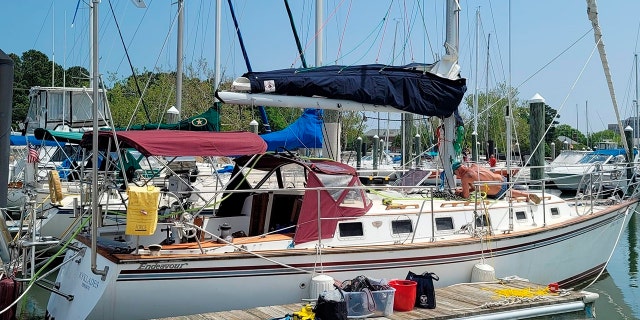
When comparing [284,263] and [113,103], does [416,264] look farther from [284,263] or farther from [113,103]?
[113,103]

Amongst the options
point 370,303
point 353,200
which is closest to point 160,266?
point 370,303

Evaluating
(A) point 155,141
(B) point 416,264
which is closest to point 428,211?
(B) point 416,264

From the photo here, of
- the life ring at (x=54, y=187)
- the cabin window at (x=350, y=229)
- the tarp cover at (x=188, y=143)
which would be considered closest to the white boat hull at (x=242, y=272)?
the cabin window at (x=350, y=229)

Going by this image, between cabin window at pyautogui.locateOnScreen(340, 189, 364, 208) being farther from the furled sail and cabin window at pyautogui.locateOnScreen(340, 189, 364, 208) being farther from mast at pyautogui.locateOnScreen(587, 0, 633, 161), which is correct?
mast at pyautogui.locateOnScreen(587, 0, 633, 161)

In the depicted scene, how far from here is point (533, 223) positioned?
1248 cm

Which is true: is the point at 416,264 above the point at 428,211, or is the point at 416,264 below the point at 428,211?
below

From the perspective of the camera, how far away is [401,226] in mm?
10773

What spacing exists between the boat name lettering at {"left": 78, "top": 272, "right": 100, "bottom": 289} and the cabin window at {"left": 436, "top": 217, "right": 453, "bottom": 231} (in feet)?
19.0

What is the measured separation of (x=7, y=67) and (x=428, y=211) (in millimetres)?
8717

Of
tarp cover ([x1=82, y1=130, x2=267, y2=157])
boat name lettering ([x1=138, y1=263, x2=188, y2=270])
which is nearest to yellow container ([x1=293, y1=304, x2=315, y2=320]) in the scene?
boat name lettering ([x1=138, y1=263, x2=188, y2=270])

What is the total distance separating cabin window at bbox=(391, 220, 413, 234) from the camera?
10.7 meters

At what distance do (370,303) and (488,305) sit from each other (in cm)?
202

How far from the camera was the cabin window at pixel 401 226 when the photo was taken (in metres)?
10.7

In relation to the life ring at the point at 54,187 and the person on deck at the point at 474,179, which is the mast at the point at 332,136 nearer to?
the person on deck at the point at 474,179
